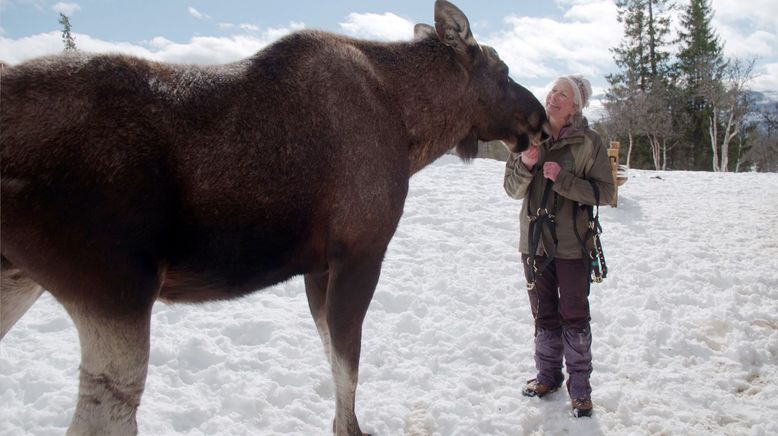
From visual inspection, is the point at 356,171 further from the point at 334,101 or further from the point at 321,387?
the point at 321,387

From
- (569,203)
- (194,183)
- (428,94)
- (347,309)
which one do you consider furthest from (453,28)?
(194,183)

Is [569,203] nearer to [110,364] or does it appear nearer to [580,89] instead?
[580,89]

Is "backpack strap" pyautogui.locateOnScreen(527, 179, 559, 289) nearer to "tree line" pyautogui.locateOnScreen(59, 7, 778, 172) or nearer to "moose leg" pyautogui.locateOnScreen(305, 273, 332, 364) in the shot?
"moose leg" pyautogui.locateOnScreen(305, 273, 332, 364)

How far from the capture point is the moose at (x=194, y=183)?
1986 millimetres

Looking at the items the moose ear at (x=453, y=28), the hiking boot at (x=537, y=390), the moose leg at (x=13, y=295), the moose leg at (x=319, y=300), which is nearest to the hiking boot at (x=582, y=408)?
the hiking boot at (x=537, y=390)

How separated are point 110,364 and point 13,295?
810 millimetres

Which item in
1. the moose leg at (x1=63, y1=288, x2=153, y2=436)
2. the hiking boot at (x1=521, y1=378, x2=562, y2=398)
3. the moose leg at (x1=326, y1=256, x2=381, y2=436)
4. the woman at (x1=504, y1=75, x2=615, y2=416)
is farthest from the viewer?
the hiking boot at (x1=521, y1=378, x2=562, y2=398)

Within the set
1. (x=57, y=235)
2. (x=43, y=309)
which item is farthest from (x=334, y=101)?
(x=43, y=309)

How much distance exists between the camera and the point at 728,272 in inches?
297

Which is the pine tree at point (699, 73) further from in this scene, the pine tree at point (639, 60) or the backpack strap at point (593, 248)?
the backpack strap at point (593, 248)

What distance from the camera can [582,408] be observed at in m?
4.00

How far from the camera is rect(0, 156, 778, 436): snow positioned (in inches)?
152

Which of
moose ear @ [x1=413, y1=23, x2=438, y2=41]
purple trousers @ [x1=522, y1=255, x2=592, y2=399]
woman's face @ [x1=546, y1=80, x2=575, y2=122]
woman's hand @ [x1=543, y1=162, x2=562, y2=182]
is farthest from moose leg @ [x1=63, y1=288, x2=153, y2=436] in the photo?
woman's face @ [x1=546, y1=80, x2=575, y2=122]

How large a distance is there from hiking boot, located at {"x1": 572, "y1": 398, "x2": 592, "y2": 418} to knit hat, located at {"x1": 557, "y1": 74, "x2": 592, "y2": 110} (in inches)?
88.4
